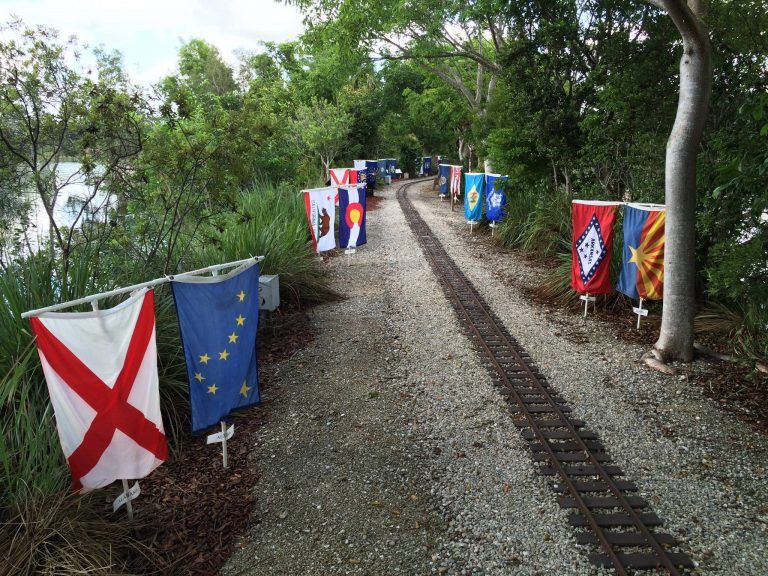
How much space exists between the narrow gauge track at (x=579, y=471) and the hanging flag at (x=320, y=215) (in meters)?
4.68

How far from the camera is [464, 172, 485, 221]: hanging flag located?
1867cm

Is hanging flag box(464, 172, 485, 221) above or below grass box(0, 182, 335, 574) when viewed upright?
above

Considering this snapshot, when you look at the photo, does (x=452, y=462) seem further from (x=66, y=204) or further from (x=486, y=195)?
(x=486, y=195)

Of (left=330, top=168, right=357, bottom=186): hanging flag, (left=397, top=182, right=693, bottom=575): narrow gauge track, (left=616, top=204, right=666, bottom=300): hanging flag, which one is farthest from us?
(left=330, top=168, right=357, bottom=186): hanging flag

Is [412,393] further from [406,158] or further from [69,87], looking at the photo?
[406,158]

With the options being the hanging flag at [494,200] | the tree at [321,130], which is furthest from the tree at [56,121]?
the tree at [321,130]

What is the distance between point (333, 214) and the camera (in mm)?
13016

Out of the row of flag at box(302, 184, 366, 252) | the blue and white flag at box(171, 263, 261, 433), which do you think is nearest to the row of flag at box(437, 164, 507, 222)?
the row of flag at box(302, 184, 366, 252)

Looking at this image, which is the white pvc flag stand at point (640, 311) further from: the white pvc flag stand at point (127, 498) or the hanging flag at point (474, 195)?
the hanging flag at point (474, 195)

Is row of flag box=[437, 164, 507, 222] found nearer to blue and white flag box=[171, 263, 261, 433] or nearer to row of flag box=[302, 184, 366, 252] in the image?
row of flag box=[302, 184, 366, 252]

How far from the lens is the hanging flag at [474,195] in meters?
18.7

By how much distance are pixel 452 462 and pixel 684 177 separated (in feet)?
15.7

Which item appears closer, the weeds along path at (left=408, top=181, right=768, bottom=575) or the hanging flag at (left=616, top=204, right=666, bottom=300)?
the weeds along path at (left=408, top=181, right=768, bottom=575)

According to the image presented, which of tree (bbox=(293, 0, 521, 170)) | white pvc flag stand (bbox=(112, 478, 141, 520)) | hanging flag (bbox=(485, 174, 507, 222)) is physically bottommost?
white pvc flag stand (bbox=(112, 478, 141, 520))
